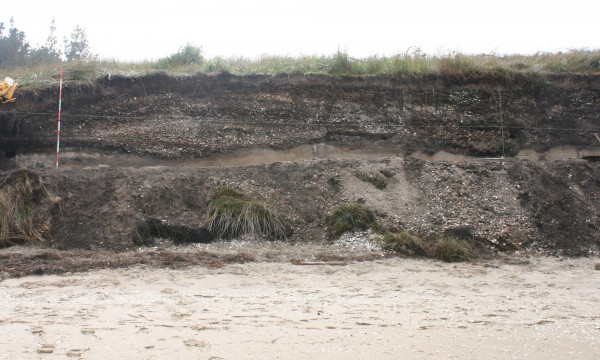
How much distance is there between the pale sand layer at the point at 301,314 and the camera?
3180mm

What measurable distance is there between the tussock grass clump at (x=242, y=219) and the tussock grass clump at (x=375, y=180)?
173 cm

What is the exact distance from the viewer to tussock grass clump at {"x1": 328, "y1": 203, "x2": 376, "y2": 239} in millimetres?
7188

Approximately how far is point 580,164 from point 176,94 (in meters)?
8.20

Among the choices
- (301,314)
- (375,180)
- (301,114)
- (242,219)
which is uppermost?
(301,114)

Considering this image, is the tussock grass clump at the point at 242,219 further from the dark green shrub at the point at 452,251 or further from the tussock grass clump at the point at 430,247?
the dark green shrub at the point at 452,251

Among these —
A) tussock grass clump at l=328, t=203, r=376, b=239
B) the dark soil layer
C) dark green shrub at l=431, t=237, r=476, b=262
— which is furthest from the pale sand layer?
the dark soil layer

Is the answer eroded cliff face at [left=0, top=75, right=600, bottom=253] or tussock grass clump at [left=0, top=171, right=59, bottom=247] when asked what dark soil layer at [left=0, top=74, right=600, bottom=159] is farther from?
tussock grass clump at [left=0, top=171, right=59, bottom=247]

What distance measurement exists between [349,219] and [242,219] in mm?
1720

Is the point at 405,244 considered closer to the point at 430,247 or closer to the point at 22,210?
the point at 430,247

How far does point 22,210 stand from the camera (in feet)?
22.6

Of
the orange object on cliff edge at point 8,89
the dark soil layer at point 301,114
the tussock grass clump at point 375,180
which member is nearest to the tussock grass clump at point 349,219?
the tussock grass clump at point 375,180

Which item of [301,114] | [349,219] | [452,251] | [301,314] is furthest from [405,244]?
[301,114]

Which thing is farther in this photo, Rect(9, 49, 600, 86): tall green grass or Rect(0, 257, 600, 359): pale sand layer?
Rect(9, 49, 600, 86): tall green grass

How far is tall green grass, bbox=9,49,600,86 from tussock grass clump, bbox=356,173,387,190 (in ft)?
10.6
